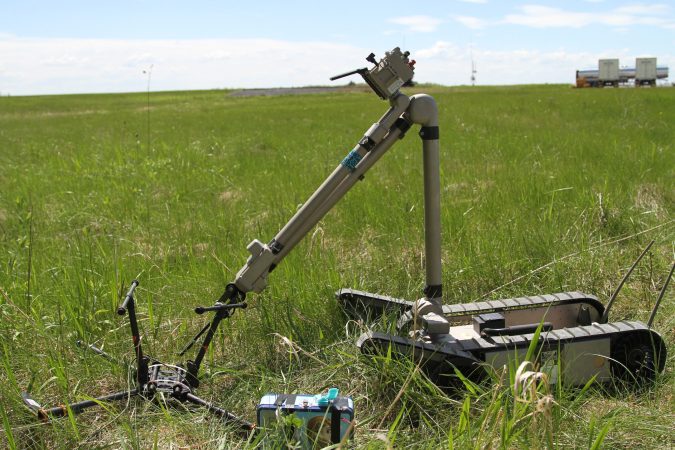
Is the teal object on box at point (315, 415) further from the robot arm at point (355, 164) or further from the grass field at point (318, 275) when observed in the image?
the robot arm at point (355, 164)

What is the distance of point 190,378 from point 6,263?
2.46 meters

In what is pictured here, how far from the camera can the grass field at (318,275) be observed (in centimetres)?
266

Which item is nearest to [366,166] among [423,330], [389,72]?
[389,72]

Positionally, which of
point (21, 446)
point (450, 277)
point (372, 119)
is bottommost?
point (21, 446)

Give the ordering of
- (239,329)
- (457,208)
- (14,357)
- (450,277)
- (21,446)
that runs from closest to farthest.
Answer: (21,446)
(14,357)
(239,329)
(450,277)
(457,208)

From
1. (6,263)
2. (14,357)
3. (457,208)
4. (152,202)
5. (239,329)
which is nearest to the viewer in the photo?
(14,357)

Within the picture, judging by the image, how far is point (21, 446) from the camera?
2.69 m

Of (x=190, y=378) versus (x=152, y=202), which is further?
(x=152, y=202)

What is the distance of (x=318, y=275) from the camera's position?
166 inches

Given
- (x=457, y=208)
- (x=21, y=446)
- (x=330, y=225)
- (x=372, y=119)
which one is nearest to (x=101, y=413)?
(x=21, y=446)

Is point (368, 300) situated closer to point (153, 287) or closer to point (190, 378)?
point (190, 378)

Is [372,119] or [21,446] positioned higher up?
[372,119]

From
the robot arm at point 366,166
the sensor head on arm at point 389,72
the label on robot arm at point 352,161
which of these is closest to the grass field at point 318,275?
the robot arm at point 366,166

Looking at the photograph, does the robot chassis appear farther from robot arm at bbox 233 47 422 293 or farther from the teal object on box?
the teal object on box
